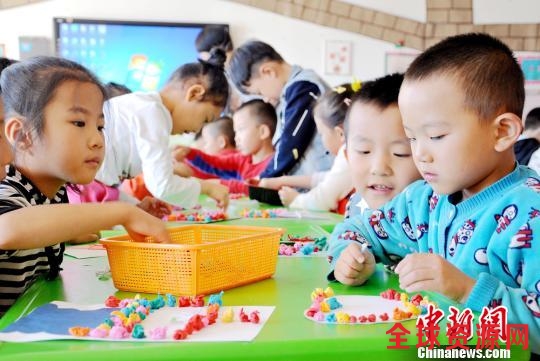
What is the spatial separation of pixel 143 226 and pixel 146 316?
0.84 ft

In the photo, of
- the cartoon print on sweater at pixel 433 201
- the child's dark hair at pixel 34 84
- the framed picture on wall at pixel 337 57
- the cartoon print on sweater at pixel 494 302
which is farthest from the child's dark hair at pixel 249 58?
the cartoon print on sweater at pixel 494 302

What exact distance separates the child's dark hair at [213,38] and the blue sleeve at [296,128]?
193cm

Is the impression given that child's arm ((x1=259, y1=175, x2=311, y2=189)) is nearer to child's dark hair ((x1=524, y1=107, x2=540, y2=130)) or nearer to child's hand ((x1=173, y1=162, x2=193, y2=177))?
child's hand ((x1=173, y1=162, x2=193, y2=177))

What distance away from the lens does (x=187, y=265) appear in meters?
0.98

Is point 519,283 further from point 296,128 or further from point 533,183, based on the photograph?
point 296,128

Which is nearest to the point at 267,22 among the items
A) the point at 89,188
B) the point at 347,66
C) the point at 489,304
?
the point at 347,66

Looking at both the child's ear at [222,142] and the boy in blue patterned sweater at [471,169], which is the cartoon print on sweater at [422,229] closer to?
the boy in blue patterned sweater at [471,169]

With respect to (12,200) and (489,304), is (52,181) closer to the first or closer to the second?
(12,200)

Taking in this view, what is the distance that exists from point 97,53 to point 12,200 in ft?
13.3

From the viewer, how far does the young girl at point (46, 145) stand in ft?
3.72

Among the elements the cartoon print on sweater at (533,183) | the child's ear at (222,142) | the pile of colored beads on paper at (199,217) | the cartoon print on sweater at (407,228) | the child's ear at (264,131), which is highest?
the cartoon print on sweater at (533,183)

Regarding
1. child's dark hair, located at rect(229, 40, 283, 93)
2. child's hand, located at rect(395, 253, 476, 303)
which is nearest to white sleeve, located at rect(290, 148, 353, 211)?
child's dark hair, located at rect(229, 40, 283, 93)

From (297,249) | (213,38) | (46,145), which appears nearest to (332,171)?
(297,249)

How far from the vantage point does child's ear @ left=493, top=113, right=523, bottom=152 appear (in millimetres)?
1017
